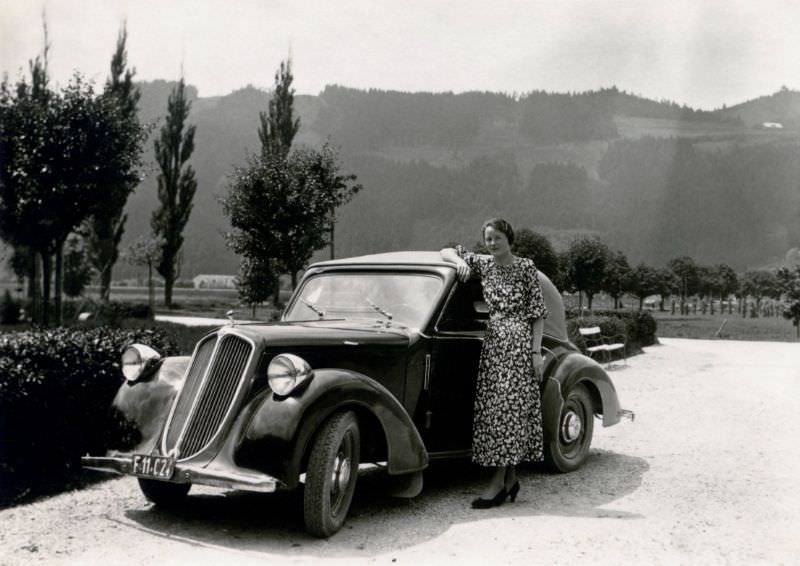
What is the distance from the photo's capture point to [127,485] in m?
5.68

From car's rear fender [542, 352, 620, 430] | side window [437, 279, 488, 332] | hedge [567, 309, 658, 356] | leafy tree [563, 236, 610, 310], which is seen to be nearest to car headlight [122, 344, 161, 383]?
side window [437, 279, 488, 332]

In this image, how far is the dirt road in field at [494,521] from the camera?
13.1 ft

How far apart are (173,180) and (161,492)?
41511 millimetres

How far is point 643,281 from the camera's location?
54.4 metres

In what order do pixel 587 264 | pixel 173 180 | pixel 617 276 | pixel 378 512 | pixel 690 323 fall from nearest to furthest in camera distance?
1. pixel 378 512
2. pixel 587 264
3. pixel 690 323
4. pixel 173 180
5. pixel 617 276

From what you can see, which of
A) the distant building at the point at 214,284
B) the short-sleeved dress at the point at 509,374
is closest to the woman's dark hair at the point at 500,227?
the short-sleeved dress at the point at 509,374

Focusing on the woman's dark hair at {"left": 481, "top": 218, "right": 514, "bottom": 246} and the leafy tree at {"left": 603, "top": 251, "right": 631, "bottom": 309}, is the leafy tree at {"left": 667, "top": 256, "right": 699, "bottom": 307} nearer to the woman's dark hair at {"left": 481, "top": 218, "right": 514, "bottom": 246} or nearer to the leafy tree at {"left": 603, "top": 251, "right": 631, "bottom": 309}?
the leafy tree at {"left": 603, "top": 251, "right": 631, "bottom": 309}

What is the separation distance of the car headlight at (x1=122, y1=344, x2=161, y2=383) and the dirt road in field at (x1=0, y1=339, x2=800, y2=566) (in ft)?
2.77

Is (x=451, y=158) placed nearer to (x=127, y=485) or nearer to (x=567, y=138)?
(x=567, y=138)

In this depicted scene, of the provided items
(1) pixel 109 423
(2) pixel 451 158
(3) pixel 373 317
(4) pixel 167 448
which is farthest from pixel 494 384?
(2) pixel 451 158

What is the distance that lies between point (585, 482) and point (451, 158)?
162 m

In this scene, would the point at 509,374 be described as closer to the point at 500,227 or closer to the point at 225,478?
the point at 500,227

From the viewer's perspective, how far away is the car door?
5.20 metres

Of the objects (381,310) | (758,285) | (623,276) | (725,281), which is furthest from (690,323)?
(758,285)
